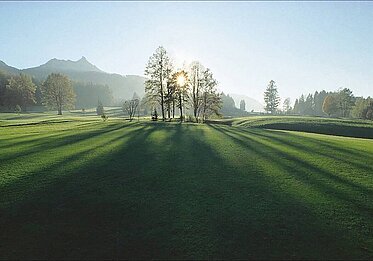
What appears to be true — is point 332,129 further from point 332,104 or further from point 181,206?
point 332,104

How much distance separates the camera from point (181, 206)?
937 cm

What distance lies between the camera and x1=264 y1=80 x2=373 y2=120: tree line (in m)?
111

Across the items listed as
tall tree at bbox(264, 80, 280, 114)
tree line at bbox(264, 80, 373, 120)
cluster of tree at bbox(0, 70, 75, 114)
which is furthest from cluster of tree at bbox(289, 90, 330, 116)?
cluster of tree at bbox(0, 70, 75, 114)

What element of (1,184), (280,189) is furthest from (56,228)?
(280,189)

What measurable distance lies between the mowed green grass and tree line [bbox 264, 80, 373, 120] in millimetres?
112919

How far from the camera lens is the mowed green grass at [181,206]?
714cm

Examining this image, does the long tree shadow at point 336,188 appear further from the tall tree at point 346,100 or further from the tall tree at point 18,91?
the tall tree at point 346,100

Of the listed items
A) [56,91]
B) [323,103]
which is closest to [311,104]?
[323,103]

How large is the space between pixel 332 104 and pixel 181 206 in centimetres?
12472

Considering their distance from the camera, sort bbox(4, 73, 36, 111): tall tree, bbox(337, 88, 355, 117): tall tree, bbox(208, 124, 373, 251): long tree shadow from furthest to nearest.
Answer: bbox(337, 88, 355, 117): tall tree → bbox(4, 73, 36, 111): tall tree → bbox(208, 124, 373, 251): long tree shadow

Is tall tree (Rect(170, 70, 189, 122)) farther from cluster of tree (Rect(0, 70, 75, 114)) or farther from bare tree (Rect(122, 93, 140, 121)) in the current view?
cluster of tree (Rect(0, 70, 75, 114))

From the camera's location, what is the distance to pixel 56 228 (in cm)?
794

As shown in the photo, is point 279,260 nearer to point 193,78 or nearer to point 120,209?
point 120,209

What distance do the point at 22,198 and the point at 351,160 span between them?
18.7 meters
